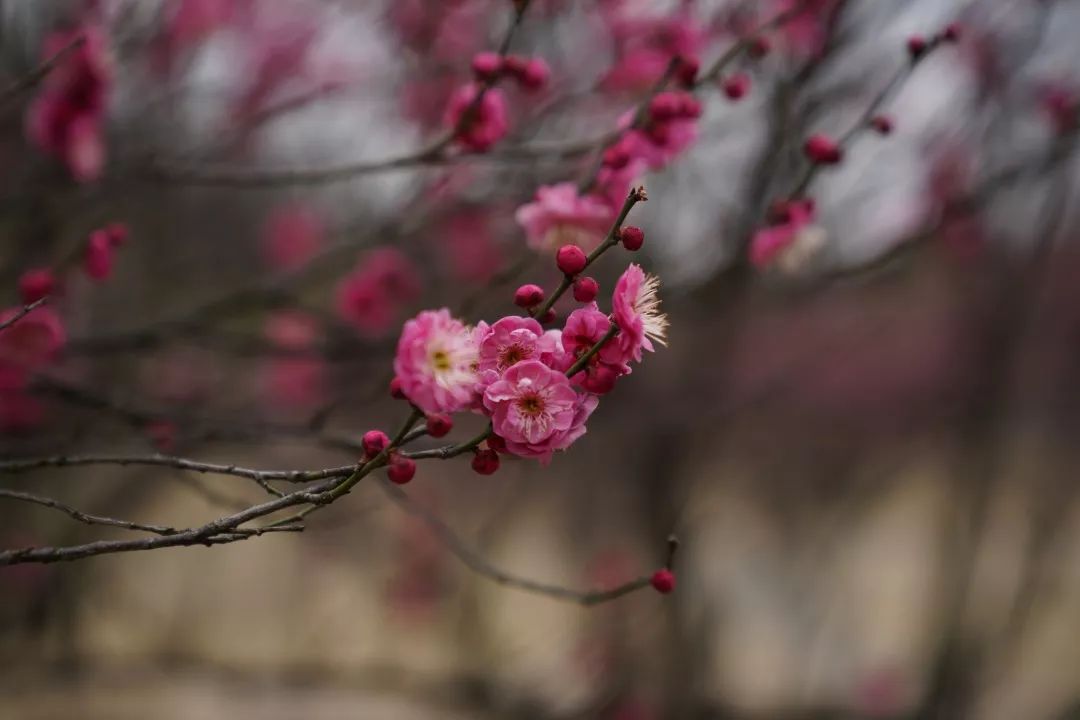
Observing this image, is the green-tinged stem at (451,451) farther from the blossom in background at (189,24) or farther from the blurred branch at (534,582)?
the blossom in background at (189,24)

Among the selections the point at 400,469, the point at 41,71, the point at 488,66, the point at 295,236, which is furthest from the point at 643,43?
the point at 295,236

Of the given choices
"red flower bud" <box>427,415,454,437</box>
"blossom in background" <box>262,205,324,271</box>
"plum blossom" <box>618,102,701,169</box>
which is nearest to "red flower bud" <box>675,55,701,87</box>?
"plum blossom" <box>618,102,701,169</box>

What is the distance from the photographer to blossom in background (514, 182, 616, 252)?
144 centimetres

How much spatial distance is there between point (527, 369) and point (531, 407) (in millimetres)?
45

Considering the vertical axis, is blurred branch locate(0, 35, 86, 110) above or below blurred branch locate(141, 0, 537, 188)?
below

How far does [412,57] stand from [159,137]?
1044mm

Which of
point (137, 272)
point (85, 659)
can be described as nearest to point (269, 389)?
point (137, 272)

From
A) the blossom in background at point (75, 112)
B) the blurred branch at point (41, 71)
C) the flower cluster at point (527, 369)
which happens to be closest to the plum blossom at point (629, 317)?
the flower cluster at point (527, 369)

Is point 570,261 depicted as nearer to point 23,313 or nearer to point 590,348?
point 590,348

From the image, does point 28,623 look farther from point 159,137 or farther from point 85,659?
point 159,137

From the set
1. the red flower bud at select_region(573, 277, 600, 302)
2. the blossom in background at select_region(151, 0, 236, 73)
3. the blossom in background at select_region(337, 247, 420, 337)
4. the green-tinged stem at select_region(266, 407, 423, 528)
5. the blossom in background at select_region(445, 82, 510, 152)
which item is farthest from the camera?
the blossom in background at select_region(151, 0, 236, 73)

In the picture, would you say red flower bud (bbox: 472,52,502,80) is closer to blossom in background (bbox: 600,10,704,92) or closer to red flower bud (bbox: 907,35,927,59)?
blossom in background (bbox: 600,10,704,92)

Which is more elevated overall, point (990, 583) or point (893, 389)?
point (893, 389)

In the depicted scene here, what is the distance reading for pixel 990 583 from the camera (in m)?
3.61
